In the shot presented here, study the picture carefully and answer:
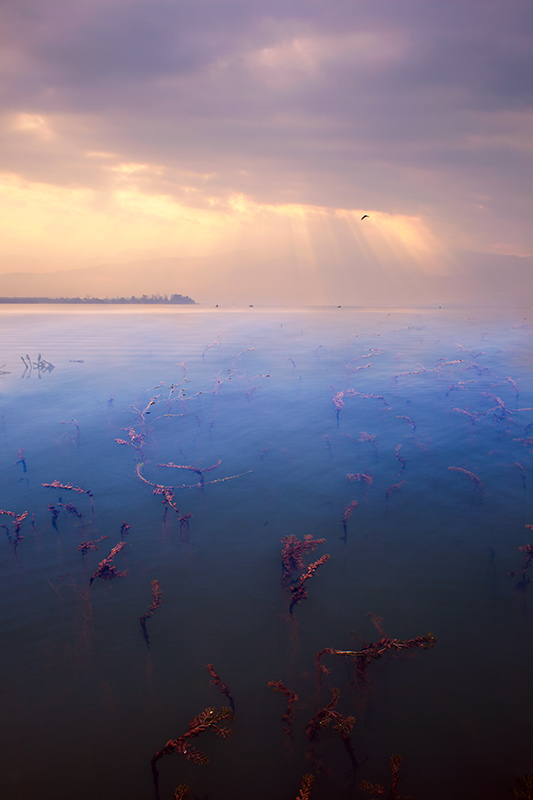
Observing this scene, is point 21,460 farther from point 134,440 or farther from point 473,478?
point 473,478

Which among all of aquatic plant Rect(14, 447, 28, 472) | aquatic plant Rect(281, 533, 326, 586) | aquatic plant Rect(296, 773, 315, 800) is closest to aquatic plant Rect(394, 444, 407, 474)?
aquatic plant Rect(281, 533, 326, 586)

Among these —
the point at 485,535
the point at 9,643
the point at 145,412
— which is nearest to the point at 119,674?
the point at 9,643

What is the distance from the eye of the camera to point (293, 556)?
20.0 ft

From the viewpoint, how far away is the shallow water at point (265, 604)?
377 centimetres

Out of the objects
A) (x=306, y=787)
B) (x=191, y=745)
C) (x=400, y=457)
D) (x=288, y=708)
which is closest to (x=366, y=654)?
(x=288, y=708)

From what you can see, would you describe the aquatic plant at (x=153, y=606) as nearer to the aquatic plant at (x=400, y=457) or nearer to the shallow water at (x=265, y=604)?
the shallow water at (x=265, y=604)

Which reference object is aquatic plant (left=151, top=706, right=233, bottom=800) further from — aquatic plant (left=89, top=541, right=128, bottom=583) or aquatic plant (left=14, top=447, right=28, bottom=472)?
aquatic plant (left=14, top=447, right=28, bottom=472)

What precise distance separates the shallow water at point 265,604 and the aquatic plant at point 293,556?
0.19 metres

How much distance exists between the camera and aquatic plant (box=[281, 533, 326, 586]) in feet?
19.7

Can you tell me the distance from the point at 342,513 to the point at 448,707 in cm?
382

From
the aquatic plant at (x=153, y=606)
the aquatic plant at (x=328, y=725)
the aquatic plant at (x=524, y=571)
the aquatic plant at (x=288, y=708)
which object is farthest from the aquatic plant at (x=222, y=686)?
the aquatic plant at (x=524, y=571)

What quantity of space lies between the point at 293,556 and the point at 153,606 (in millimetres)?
2196

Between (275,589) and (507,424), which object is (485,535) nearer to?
(275,589)

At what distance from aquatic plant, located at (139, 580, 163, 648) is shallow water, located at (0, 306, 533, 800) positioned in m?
0.07
